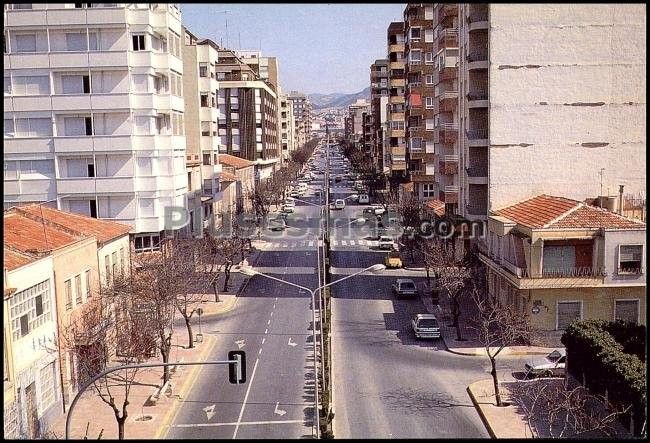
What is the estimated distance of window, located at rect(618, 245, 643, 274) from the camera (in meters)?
26.1

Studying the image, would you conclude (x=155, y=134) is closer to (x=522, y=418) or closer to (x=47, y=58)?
(x=47, y=58)

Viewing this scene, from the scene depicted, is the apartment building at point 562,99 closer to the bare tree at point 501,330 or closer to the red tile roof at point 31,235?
the bare tree at point 501,330

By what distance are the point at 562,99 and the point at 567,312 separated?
9.72 metres

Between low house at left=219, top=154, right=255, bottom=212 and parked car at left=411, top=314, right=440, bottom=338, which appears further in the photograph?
low house at left=219, top=154, right=255, bottom=212

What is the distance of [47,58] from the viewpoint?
3086 cm

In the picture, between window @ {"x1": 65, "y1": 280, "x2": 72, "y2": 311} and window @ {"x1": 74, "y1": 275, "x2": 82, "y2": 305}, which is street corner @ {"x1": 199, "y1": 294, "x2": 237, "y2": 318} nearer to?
window @ {"x1": 74, "y1": 275, "x2": 82, "y2": 305}

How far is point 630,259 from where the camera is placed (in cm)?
2625

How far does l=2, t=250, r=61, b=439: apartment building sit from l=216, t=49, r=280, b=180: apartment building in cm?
6201

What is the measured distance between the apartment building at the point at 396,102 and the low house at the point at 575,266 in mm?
43265

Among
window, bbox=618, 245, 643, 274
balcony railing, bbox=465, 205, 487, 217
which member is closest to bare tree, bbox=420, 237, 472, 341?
balcony railing, bbox=465, 205, 487, 217

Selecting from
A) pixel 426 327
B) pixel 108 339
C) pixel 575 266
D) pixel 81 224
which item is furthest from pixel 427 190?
pixel 108 339

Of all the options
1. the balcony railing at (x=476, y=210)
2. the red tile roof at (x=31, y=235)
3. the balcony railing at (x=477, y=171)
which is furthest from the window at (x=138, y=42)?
the balcony railing at (x=476, y=210)

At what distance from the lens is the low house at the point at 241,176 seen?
67.9 meters

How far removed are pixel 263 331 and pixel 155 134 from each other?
10.2 meters
